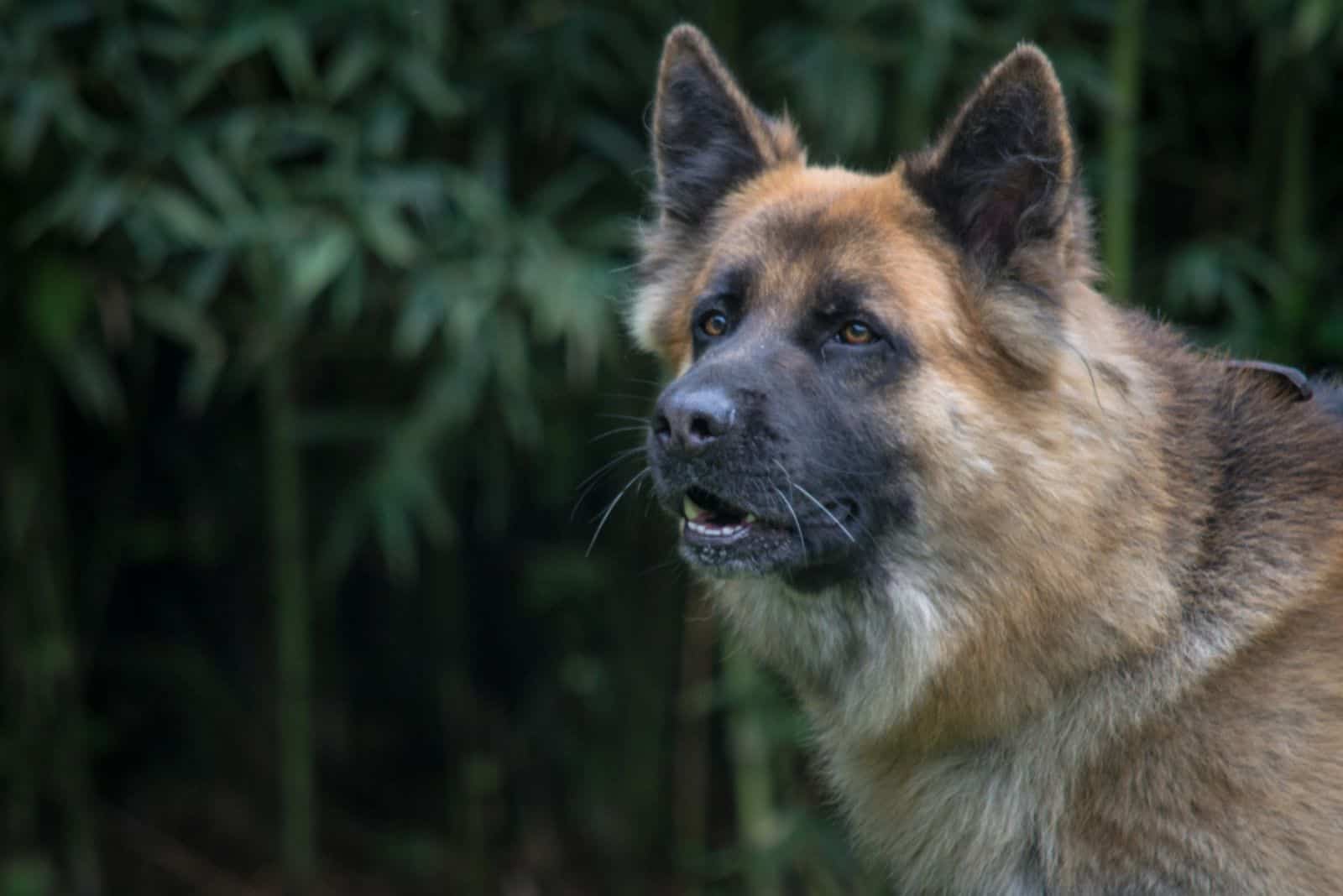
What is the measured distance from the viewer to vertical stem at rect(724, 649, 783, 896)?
4.93 meters

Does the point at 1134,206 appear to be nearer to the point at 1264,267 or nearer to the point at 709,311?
the point at 1264,267

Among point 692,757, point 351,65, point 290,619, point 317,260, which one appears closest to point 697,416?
point 317,260

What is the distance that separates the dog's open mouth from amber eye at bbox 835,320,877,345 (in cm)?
39

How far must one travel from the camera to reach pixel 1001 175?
9.38 feet

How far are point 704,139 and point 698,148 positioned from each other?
0.02 m

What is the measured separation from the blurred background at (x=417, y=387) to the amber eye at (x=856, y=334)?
103 centimetres

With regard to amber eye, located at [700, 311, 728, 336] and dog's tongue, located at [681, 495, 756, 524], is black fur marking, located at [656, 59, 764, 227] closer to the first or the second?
amber eye, located at [700, 311, 728, 336]

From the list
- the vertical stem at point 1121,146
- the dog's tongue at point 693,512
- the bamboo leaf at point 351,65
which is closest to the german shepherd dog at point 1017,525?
the dog's tongue at point 693,512

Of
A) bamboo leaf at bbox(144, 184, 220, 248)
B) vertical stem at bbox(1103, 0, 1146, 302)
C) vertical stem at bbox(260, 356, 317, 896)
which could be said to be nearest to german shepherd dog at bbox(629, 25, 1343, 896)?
vertical stem at bbox(1103, 0, 1146, 302)

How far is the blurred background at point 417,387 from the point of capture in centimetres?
470

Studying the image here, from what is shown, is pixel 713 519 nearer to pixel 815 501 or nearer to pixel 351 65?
pixel 815 501

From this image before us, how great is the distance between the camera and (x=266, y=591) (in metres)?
6.39

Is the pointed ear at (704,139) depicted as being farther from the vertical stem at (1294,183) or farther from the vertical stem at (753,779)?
the vertical stem at (1294,183)

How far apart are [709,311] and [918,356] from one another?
0.51 metres
